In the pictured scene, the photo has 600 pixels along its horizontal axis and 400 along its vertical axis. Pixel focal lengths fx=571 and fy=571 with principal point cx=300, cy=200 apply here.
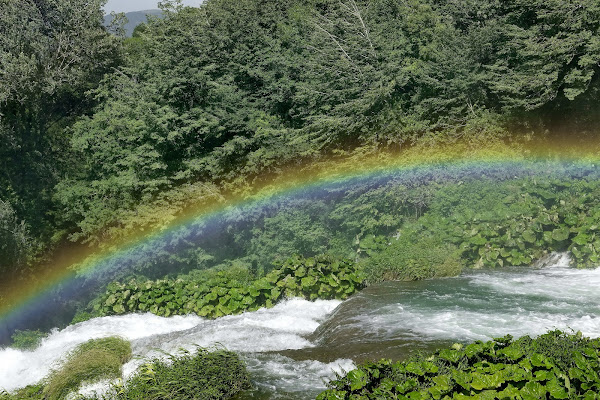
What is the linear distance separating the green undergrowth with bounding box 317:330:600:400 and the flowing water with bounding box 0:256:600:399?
147 centimetres

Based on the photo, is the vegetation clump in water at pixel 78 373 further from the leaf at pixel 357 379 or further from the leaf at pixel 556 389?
the leaf at pixel 556 389

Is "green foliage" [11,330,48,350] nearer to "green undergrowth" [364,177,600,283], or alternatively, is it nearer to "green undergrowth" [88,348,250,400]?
"green undergrowth" [88,348,250,400]

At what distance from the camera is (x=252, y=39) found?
71.7ft

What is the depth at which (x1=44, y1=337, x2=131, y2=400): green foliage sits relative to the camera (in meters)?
8.76

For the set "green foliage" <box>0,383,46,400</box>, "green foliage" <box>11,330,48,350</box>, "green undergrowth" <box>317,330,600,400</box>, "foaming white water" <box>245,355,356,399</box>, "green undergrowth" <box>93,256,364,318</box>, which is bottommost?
"green foliage" <box>11,330,48,350</box>

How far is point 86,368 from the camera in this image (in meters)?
9.14

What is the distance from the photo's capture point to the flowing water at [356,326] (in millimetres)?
8859

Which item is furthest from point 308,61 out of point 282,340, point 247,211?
point 282,340

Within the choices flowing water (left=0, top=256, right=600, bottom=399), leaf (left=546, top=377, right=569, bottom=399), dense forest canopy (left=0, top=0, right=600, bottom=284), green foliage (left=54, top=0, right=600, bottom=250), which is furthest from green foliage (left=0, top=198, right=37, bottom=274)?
leaf (left=546, top=377, right=569, bottom=399)

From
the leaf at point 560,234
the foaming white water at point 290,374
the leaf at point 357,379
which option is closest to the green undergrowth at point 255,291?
the foaming white water at point 290,374

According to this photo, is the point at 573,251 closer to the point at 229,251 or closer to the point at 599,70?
the point at 599,70

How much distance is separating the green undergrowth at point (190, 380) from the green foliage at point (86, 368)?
1.14 m

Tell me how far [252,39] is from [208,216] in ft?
23.6

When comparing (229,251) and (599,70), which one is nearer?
(599,70)
